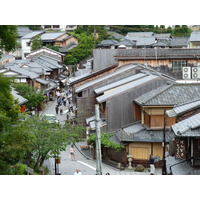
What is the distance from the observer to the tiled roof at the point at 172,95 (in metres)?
9.94

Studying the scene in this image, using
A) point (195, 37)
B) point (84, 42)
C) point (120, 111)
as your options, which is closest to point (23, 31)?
point (84, 42)

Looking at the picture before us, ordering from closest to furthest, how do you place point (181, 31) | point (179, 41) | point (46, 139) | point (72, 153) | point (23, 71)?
1. point (46, 139)
2. point (72, 153)
3. point (23, 71)
4. point (181, 31)
5. point (179, 41)

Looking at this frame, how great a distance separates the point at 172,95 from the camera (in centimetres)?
1015

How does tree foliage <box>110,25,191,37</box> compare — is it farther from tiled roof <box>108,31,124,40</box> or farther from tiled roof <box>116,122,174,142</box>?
tiled roof <box>116,122,174,142</box>

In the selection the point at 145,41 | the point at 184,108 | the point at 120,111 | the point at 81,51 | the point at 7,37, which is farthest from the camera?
the point at 145,41

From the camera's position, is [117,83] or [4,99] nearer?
[4,99]

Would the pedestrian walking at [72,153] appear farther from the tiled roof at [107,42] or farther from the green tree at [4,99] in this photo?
the tiled roof at [107,42]

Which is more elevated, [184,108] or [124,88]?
[184,108]

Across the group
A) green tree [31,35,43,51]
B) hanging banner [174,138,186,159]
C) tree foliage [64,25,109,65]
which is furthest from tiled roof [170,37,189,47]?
hanging banner [174,138,186,159]

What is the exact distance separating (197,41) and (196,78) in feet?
25.1

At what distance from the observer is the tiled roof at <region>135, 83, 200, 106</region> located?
9.94 metres

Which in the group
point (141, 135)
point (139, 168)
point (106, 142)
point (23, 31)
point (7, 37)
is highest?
point (7, 37)

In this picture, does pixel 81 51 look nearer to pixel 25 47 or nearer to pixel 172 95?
pixel 25 47

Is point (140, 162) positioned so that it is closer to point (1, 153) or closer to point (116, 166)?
point (116, 166)
